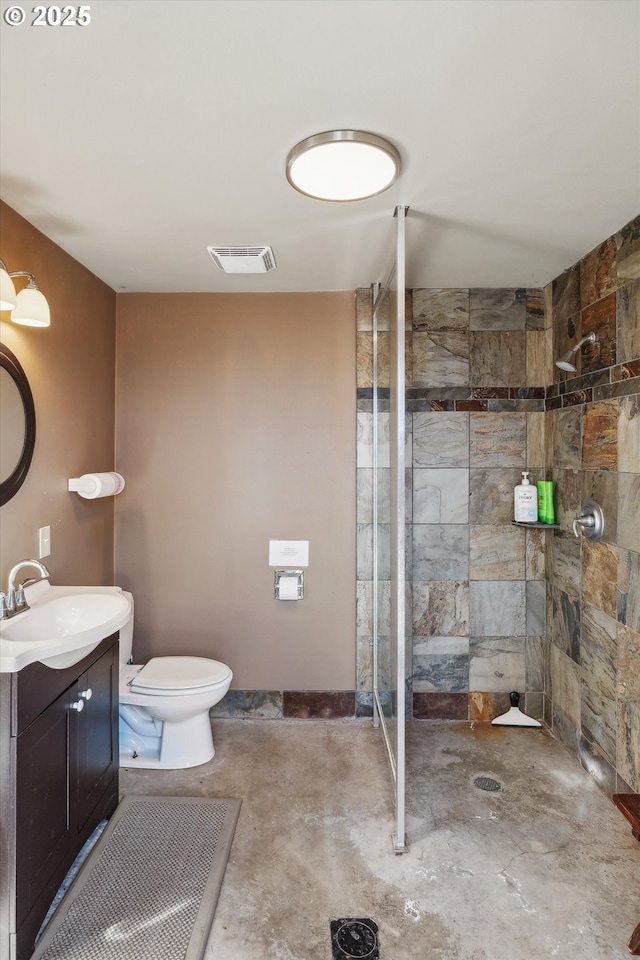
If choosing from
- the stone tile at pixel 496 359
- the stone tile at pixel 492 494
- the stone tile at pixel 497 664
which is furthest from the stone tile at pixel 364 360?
the stone tile at pixel 497 664

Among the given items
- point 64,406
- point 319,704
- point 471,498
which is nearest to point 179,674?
point 319,704

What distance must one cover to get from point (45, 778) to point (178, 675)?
0.97 meters

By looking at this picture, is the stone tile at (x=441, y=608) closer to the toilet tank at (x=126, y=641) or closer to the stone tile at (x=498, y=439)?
the stone tile at (x=498, y=439)

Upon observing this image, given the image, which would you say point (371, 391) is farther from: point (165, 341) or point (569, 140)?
point (569, 140)

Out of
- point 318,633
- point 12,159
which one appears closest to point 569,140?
point 12,159

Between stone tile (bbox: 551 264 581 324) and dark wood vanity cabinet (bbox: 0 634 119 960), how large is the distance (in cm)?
271

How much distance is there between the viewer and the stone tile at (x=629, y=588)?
2121 mm

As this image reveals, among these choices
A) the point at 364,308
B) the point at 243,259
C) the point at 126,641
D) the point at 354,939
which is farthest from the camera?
the point at 364,308

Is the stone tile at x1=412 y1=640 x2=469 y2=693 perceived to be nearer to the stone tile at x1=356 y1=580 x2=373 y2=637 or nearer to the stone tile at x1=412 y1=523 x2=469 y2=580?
the stone tile at x1=356 y1=580 x2=373 y2=637

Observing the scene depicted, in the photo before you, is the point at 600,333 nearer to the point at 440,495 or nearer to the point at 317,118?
the point at 440,495

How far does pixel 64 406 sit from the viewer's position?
2.49 meters

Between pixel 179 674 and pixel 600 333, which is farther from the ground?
pixel 600 333

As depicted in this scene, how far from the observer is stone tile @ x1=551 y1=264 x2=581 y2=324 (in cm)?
264

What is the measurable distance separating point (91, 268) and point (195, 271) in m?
0.53
